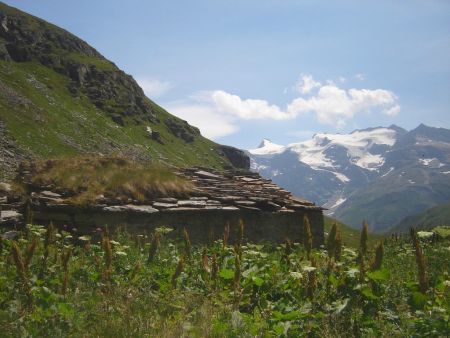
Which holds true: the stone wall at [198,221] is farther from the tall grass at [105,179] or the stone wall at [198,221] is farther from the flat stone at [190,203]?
the tall grass at [105,179]

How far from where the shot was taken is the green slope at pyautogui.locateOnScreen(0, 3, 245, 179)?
196ft

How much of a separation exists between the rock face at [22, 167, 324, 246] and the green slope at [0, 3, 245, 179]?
2867 cm

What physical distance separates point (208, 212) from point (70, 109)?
78804 millimetres

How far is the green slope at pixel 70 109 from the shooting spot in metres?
59.9

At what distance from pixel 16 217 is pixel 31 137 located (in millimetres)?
47224

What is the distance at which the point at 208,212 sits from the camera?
15164 millimetres

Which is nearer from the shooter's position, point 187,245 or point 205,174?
point 187,245

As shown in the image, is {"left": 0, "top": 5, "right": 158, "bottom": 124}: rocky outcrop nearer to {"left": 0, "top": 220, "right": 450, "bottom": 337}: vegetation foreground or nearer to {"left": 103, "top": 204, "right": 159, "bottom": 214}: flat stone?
{"left": 103, "top": 204, "right": 159, "bottom": 214}: flat stone

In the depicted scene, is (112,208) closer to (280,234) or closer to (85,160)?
(85,160)

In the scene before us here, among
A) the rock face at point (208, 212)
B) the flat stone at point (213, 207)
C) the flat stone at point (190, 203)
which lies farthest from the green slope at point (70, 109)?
the flat stone at point (213, 207)

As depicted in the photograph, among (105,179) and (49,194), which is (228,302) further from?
(49,194)

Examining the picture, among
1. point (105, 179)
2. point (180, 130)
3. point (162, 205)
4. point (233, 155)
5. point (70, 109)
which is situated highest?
point (180, 130)

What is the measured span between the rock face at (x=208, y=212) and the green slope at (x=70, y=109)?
2867 cm

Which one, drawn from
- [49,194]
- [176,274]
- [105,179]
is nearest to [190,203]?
[105,179]
